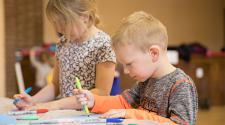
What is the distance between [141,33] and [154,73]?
116 mm

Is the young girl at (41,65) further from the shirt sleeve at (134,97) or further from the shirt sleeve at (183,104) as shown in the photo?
the shirt sleeve at (183,104)

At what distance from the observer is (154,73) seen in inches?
40.7

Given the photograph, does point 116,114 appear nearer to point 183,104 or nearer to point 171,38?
point 183,104

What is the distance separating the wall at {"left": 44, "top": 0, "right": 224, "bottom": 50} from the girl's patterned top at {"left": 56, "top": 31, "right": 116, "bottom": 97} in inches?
139

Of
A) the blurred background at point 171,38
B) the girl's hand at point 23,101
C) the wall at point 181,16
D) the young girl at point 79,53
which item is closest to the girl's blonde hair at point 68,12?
the young girl at point 79,53

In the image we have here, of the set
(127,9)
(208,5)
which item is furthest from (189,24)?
(127,9)

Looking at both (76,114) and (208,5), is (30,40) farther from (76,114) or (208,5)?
(76,114)

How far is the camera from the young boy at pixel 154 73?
3.08ft

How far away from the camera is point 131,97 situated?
3.77ft

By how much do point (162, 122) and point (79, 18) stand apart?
484 millimetres

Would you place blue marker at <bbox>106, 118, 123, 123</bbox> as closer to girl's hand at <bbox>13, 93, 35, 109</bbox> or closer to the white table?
the white table

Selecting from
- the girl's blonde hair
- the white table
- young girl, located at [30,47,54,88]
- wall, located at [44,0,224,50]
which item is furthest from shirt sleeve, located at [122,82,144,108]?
wall, located at [44,0,224,50]

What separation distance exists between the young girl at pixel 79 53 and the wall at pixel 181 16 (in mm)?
3553

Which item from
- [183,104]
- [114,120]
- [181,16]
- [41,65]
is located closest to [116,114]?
[114,120]
